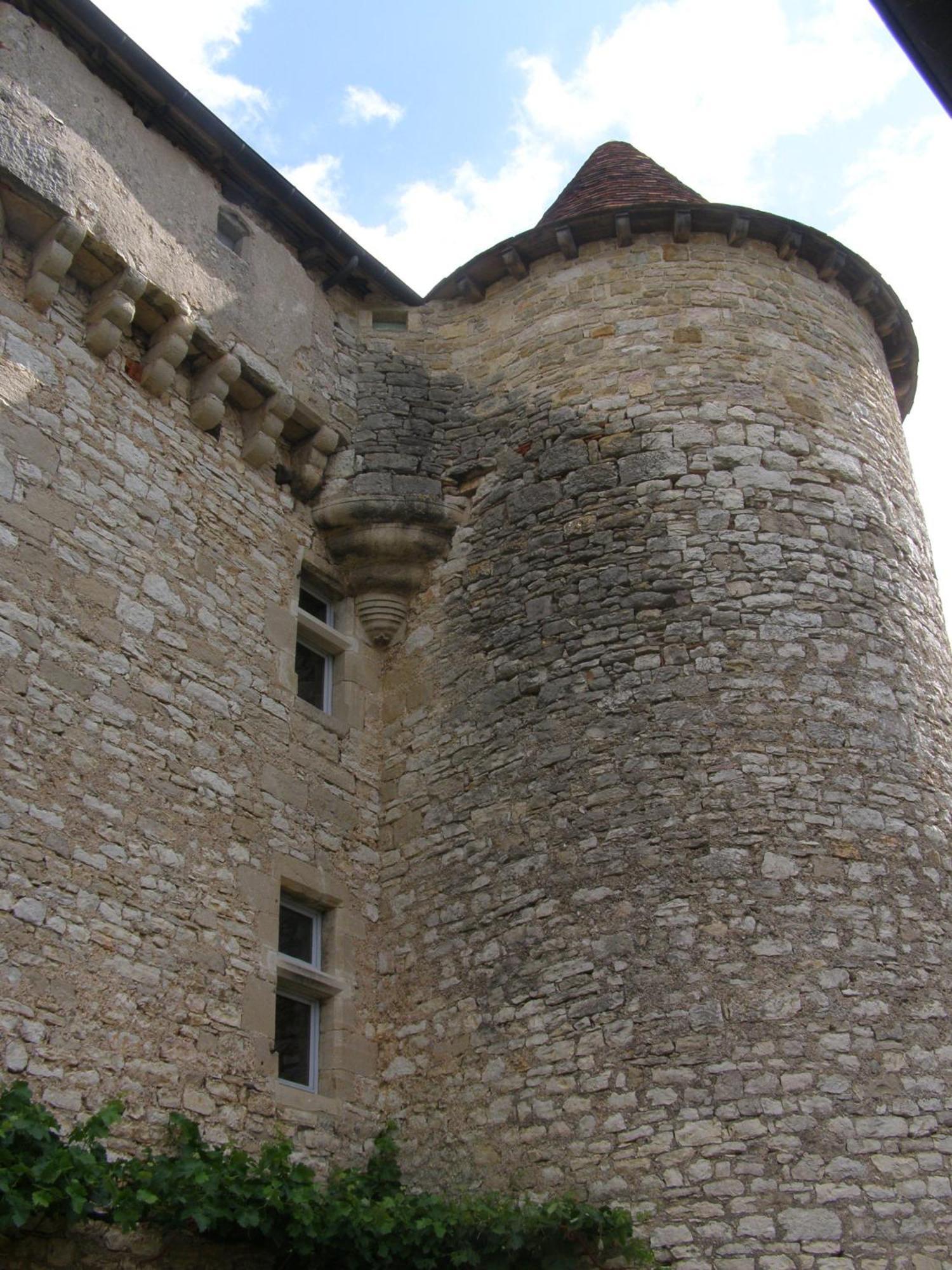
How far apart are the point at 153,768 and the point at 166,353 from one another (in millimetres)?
2584

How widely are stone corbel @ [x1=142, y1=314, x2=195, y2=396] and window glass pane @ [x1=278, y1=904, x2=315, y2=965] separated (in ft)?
10.1

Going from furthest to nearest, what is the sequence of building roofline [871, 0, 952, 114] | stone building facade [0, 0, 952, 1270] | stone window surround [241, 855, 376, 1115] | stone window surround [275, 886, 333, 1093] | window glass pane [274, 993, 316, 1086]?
stone window surround [275, 886, 333, 1093]
window glass pane [274, 993, 316, 1086]
stone window surround [241, 855, 376, 1115]
stone building facade [0, 0, 952, 1270]
building roofline [871, 0, 952, 114]

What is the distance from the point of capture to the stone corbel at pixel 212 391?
827cm

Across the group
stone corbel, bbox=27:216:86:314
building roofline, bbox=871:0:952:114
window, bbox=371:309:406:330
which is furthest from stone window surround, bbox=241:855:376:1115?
building roofline, bbox=871:0:952:114

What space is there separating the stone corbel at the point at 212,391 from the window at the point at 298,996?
288 cm

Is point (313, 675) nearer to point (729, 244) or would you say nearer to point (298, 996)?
point (298, 996)

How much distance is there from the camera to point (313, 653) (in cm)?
873

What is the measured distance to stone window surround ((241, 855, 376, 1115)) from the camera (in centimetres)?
691

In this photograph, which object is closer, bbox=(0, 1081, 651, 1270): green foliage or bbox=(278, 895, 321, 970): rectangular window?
bbox=(0, 1081, 651, 1270): green foliage

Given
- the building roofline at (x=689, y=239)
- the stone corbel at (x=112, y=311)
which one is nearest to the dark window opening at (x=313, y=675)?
the stone corbel at (x=112, y=311)

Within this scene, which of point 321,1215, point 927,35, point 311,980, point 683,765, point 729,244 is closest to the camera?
point 927,35

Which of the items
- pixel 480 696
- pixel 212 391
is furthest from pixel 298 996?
pixel 212 391

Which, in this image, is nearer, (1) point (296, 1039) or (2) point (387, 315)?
(1) point (296, 1039)

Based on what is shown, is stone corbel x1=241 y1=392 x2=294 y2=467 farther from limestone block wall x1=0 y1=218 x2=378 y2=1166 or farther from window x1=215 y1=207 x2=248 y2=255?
window x1=215 y1=207 x2=248 y2=255
